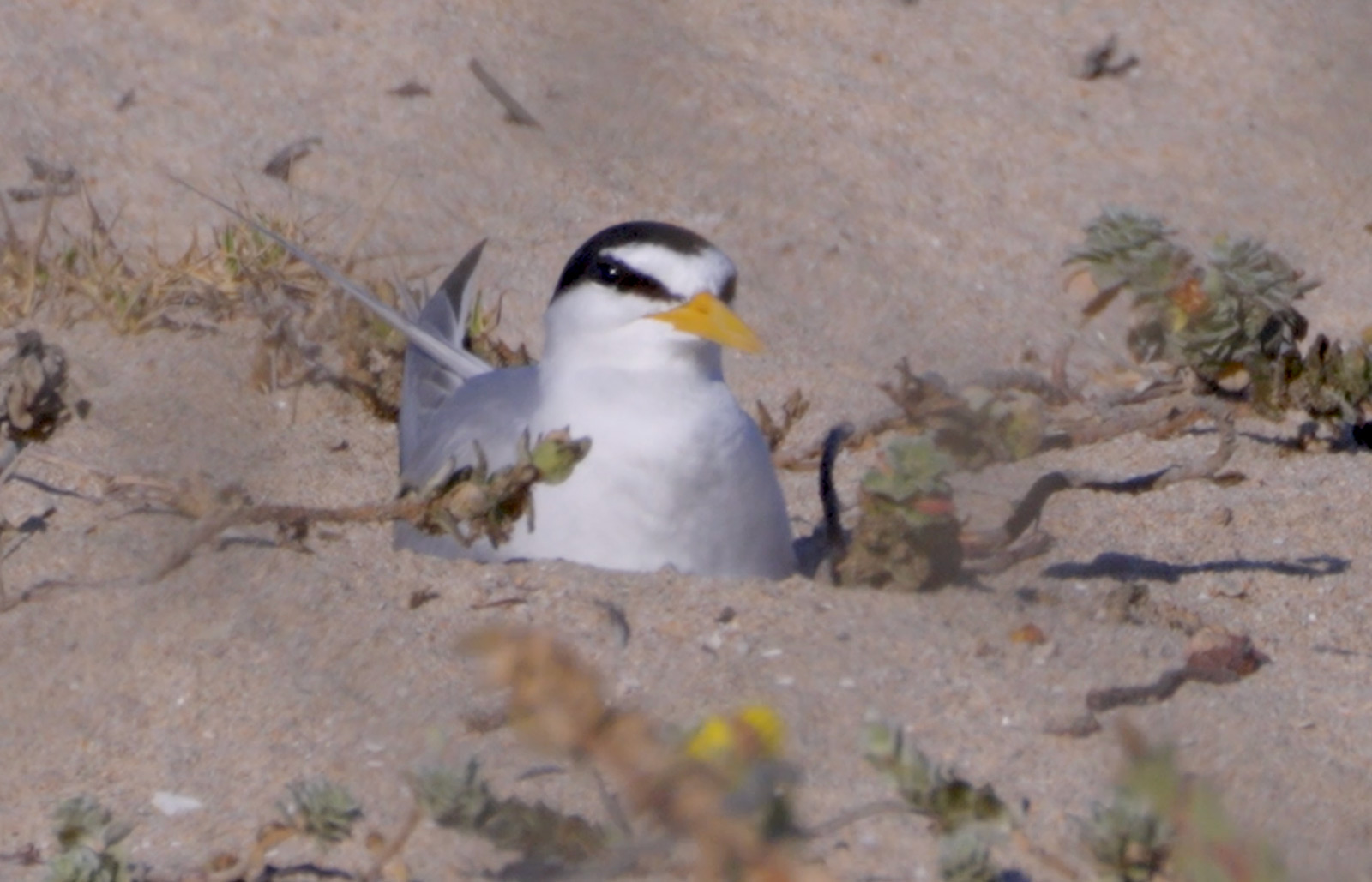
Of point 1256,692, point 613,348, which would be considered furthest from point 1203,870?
point 613,348

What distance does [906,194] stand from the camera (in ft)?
10.8

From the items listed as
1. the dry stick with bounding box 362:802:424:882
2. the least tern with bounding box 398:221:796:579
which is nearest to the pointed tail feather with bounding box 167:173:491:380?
the least tern with bounding box 398:221:796:579

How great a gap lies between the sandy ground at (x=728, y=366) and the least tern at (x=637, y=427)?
9 cm

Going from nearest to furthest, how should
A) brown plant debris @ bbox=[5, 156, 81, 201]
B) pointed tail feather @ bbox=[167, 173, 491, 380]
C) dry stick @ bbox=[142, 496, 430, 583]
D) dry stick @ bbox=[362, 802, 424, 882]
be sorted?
dry stick @ bbox=[362, 802, 424, 882]
dry stick @ bbox=[142, 496, 430, 583]
pointed tail feather @ bbox=[167, 173, 491, 380]
brown plant debris @ bbox=[5, 156, 81, 201]

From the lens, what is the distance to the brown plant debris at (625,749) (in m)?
0.86

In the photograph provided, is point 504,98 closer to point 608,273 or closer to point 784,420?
point 608,273

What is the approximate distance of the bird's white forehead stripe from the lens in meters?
2.56

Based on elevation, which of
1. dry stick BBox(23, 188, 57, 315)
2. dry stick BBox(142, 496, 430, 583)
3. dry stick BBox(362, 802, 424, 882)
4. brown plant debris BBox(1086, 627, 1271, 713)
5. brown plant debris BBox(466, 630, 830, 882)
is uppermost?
brown plant debris BBox(466, 630, 830, 882)

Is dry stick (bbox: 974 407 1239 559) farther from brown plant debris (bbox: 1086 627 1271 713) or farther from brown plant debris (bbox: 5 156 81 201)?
brown plant debris (bbox: 5 156 81 201)

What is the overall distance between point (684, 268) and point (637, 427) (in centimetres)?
25

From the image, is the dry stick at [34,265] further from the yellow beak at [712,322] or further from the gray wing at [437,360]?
the yellow beak at [712,322]

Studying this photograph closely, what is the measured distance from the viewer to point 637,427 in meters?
2.47

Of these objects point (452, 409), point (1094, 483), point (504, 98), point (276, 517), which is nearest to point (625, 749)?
point (504, 98)

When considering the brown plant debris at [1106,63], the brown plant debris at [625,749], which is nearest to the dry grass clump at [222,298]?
the brown plant debris at [1106,63]
